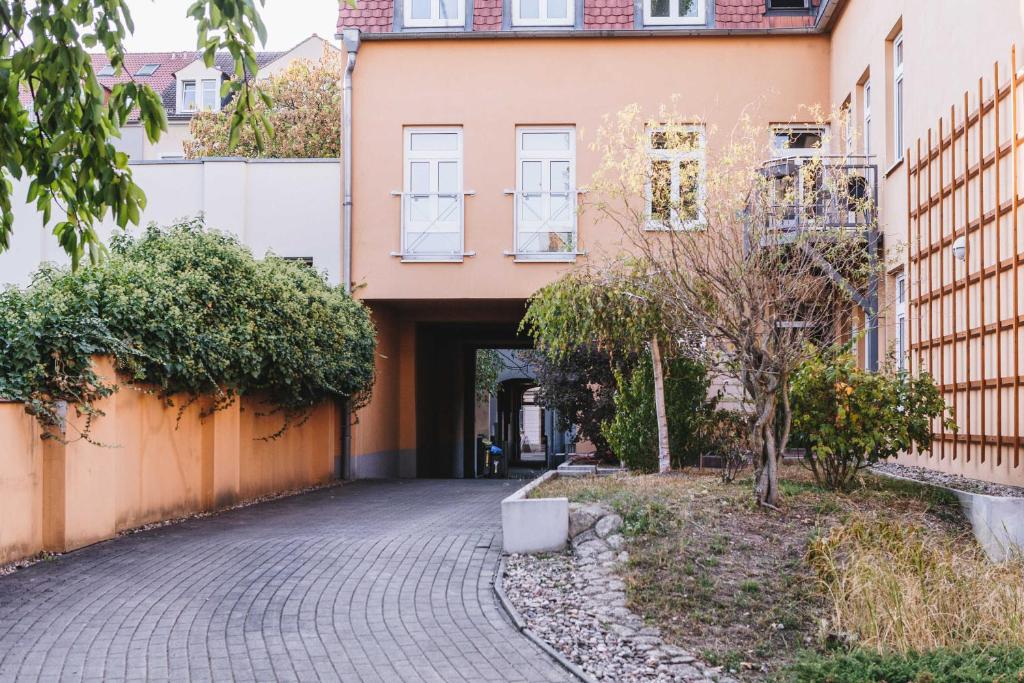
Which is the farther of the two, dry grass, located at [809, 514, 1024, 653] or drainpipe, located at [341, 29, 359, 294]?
drainpipe, located at [341, 29, 359, 294]

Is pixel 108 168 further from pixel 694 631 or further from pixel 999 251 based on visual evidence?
pixel 999 251

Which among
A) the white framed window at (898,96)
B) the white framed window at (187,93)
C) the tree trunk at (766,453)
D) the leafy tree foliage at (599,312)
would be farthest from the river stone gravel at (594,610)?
the white framed window at (187,93)

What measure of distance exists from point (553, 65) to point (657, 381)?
8471 millimetres

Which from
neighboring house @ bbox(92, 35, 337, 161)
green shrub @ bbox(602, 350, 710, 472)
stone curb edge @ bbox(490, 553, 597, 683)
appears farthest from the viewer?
neighboring house @ bbox(92, 35, 337, 161)

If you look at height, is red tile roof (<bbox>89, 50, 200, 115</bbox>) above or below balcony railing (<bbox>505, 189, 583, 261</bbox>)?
above

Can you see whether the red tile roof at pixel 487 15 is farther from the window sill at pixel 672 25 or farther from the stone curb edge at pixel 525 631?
the stone curb edge at pixel 525 631

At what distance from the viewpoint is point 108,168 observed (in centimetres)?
535

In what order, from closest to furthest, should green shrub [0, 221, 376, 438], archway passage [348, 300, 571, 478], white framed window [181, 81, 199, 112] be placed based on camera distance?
green shrub [0, 221, 376, 438]
archway passage [348, 300, 571, 478]
white framed window [181, 81, 199, 112]

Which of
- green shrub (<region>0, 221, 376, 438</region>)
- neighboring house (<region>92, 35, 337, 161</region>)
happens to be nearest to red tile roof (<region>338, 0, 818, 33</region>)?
green shrub (<region>0, 221, 376, 438</region>)

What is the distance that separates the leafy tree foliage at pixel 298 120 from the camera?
3189 centimetres

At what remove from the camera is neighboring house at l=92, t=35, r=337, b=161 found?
46.7m

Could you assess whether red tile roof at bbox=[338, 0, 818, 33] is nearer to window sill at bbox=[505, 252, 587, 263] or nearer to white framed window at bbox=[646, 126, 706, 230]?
window sill at bbox=[505, 252, 587, 263]

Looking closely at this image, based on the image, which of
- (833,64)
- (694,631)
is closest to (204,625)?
(694,631)

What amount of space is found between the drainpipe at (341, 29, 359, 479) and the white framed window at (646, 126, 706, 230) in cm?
772
